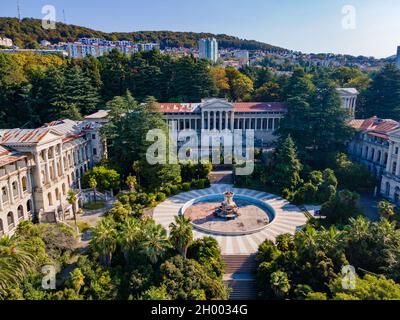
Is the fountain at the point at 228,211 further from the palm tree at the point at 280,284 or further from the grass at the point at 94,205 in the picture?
the grass at the point at 94,205

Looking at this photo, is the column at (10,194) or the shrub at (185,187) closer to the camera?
the column at (10,194)

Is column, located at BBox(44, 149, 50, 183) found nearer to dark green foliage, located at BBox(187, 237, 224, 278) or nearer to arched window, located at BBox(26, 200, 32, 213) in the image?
arched window, located at BBox(26, 200, 32, 213)

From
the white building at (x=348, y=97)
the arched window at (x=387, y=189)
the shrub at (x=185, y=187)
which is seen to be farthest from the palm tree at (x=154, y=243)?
the white building at (x=348, y=97)

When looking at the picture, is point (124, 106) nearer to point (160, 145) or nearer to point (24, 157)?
point (160, 145)

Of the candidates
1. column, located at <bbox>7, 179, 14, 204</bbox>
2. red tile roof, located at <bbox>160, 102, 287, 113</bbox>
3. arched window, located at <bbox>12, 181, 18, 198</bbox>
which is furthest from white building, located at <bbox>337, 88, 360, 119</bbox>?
column, located at <bbox>7, 179, 14, 204</bbox>

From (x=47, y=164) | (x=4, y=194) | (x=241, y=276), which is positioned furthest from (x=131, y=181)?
(x=241, y=276)

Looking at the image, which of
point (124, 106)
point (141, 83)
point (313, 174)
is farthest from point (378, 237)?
point (141, 83)
